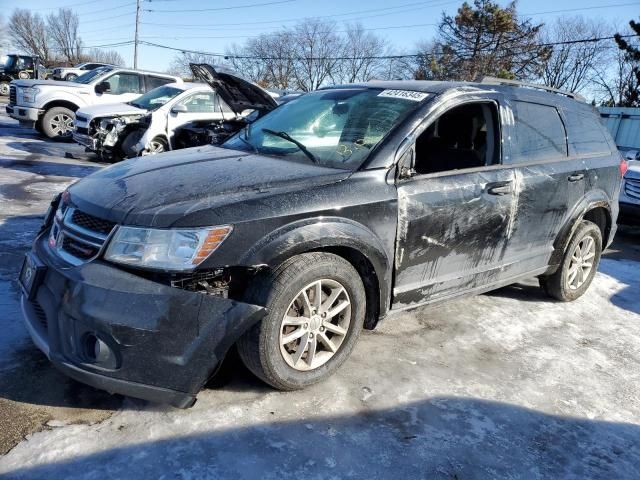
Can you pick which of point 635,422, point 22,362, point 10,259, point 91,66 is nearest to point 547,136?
point 635,422

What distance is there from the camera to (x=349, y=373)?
10.1 ft

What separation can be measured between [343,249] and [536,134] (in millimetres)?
2108

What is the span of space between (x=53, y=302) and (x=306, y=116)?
216 centimetres

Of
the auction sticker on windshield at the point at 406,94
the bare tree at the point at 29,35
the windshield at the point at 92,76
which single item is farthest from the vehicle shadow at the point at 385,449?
the bare tree at the point at 29,35

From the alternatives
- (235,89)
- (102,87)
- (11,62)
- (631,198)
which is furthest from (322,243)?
(11,62)

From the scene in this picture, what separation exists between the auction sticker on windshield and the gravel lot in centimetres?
166

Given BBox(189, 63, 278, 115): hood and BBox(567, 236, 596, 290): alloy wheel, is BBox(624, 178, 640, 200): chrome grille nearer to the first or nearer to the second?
BBox(567, 236, 596, 290): alloy wheel

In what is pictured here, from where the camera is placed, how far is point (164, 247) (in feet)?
7.70

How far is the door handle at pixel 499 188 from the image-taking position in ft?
11.4

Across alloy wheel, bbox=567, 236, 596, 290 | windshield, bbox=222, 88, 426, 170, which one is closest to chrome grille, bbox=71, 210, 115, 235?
windshield, bbox=222, 88, 426, 170

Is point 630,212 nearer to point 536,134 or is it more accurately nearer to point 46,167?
point 536,134

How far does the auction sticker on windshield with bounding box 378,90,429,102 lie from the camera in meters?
3.37

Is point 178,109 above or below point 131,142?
above

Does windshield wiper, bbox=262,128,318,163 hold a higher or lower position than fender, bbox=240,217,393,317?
higher
